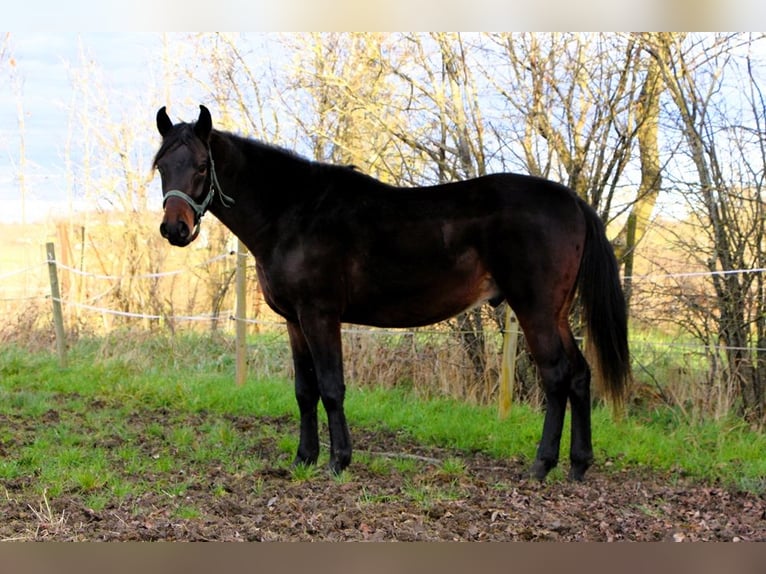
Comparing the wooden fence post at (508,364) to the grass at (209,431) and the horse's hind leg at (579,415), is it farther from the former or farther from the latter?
the horse's hind leg at (579,415)

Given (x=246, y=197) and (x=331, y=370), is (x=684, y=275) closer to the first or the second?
(x=331, y=370)

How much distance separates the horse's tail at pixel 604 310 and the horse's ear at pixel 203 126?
83.5 inches

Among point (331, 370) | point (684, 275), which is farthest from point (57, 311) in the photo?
point (684, 275)

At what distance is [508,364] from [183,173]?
111 inches

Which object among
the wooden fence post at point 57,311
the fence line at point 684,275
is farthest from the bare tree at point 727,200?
the wooden fence post at point 57,311

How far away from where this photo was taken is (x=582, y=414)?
4113 millimetres

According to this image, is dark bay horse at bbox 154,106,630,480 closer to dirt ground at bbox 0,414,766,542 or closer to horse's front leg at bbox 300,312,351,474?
horse's front leg at bbox 300,312,351,474

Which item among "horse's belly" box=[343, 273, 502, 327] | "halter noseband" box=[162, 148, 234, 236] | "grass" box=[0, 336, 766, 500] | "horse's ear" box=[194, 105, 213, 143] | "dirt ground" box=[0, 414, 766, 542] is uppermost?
"horse's ear" box=[194, 105, 213, 143]

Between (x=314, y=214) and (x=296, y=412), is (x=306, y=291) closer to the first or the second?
(x=314, y=214)

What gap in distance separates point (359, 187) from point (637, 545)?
2390 mm

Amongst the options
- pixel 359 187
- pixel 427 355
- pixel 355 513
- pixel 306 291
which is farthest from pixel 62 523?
pixel 427 355

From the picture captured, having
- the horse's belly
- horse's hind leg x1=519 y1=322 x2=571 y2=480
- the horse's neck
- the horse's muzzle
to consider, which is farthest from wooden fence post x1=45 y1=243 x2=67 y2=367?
horse's hind leg x1=519 y1=322 x2=571 y2=480

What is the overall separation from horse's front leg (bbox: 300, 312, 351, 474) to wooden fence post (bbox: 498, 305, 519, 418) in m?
1.65

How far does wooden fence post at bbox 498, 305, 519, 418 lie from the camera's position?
5.44 meters
